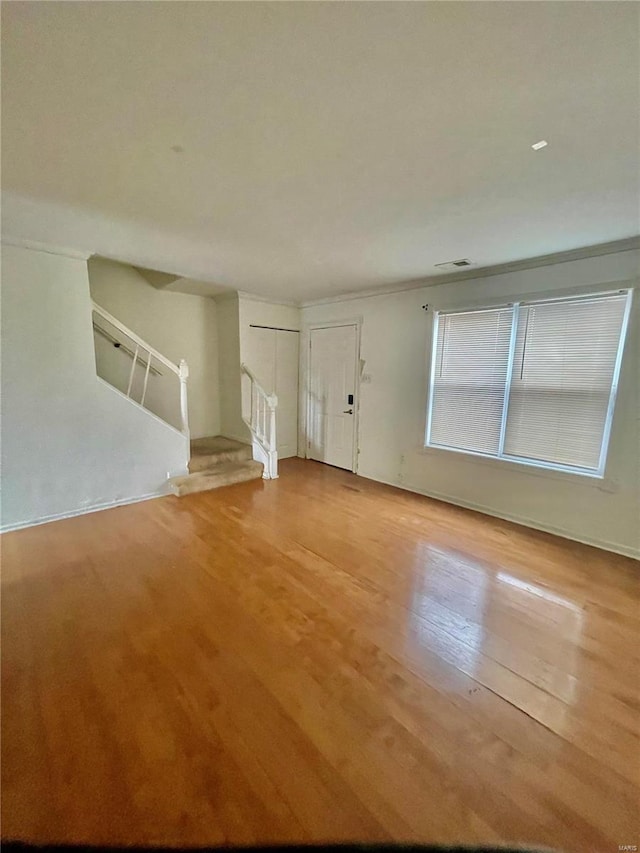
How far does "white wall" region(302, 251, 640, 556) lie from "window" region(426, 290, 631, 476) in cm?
10

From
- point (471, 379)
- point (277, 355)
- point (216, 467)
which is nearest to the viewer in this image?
point (471, 379)

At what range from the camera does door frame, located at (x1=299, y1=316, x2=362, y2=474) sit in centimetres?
471

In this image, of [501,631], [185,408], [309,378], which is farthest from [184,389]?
[501,631]

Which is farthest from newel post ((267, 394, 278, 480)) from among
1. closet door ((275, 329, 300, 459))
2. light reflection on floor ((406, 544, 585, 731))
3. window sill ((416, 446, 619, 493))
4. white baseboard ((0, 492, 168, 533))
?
light reflection on floor ((406, 544, 585, 731))

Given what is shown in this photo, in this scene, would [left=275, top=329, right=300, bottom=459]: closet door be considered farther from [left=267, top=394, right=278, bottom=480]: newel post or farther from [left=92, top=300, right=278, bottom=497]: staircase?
[left=267, top=394, right=278, bottom=480]: newel post

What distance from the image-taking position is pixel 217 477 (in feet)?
13.9

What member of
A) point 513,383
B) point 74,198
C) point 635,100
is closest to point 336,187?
point 635,100

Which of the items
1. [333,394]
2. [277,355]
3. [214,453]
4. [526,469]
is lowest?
[214,453]

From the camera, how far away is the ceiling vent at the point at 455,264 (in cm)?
319

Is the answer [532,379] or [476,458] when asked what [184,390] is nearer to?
[476,458]

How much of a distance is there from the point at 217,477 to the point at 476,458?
2.99 meters

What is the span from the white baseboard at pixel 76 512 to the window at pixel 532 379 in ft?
10.9

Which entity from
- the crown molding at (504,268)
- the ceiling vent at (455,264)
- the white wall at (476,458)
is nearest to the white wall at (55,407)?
the white wall at (476,458)

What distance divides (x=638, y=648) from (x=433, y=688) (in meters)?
1.23
